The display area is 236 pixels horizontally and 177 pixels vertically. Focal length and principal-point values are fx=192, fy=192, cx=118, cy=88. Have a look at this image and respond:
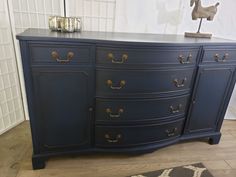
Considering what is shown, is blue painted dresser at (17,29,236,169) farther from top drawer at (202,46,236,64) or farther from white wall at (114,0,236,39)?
white wall at (114,0,236,39)

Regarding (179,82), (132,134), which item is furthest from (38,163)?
(179,82)

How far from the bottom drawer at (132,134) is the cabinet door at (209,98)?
0.64 feet

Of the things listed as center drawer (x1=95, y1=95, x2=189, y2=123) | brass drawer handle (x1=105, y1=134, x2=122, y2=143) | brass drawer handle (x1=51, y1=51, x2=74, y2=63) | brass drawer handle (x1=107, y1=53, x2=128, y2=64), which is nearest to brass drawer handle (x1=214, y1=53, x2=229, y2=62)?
center drawer (x1=95, y1=95, x2=189, y2=123)

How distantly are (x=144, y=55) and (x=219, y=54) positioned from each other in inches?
26.8

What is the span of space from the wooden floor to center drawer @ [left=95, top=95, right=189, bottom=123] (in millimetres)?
407

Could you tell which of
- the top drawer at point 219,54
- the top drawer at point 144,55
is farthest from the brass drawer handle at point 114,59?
the top drawer at point 219,54

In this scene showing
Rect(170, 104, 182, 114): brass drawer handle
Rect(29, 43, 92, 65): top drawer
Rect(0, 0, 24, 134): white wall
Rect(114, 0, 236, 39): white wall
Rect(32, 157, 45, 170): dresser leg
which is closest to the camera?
Rect(29, 43, 92, 65): top drawer

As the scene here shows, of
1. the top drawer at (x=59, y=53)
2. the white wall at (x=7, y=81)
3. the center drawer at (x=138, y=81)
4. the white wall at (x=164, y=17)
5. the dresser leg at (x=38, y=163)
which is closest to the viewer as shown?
the top drawer at (x=59, y=53)

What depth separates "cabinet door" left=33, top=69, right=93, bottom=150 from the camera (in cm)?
128

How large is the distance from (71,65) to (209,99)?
1237mm

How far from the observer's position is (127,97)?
1421 mm

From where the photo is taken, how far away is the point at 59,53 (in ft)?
4.00

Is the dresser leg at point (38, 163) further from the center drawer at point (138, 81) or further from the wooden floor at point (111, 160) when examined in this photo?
the center drawer at point (138, 81)

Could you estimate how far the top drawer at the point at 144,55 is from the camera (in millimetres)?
1275
